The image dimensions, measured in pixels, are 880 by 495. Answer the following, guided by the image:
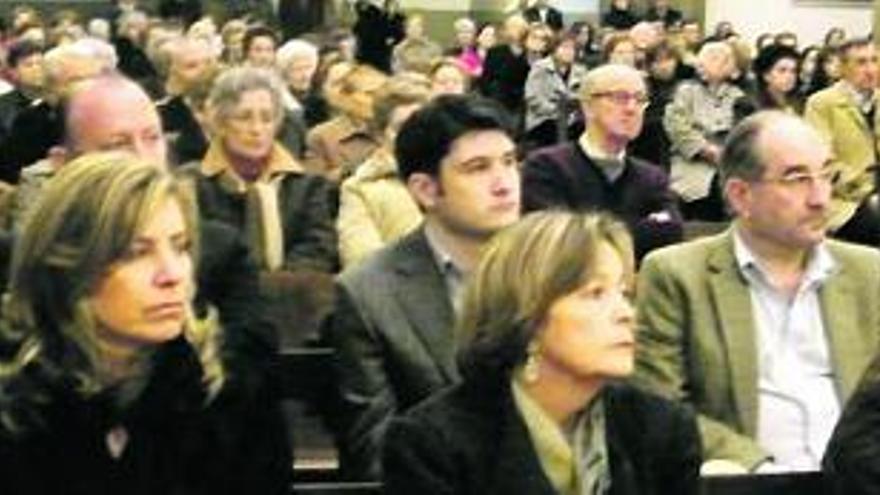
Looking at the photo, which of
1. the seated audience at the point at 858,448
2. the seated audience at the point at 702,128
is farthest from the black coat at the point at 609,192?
the seated audience at the point at 702,128

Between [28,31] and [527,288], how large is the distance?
11330mm

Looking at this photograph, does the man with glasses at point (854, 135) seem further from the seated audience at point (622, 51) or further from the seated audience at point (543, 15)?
the seated audience at point (543, 15)

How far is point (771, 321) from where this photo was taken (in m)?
4.43

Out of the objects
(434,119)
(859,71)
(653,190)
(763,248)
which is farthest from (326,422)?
(859,71)

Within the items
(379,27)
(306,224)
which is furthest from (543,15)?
(306,224)

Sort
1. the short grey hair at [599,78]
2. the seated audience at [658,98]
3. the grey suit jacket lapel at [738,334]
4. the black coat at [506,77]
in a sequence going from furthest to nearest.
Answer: the black coat at [506,77]
the seated audience at [658,98]
the short grey hair at [599,78]
the grey suit jacket lapel at [738,334]

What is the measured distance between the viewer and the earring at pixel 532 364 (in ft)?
10.1

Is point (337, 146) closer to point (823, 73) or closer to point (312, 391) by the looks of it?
point (312, 391)

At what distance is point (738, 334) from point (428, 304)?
79 centimetres

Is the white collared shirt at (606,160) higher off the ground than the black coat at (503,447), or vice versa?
the black coat at (503,447)

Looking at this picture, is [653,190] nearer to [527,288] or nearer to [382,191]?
[382,191]

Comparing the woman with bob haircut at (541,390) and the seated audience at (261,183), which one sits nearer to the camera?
the woman with bob haircut at (541,390)

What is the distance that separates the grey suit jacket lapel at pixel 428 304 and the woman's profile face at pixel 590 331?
104cm

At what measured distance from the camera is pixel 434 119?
4316 millimetres
